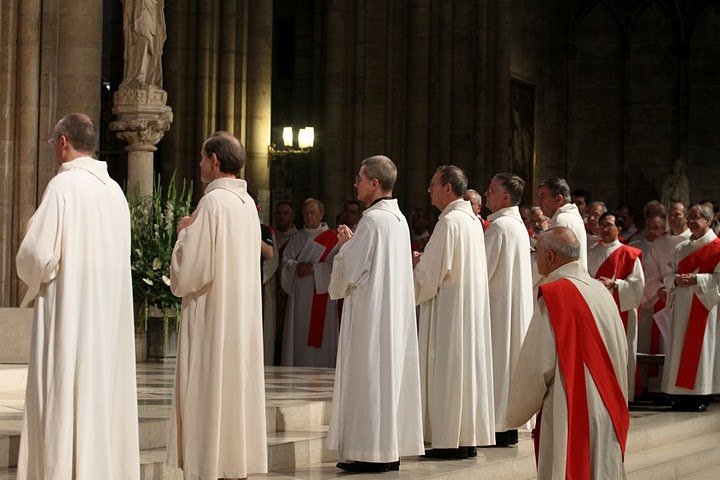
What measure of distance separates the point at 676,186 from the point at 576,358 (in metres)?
18.3

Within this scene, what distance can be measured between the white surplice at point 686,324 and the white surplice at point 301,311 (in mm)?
3441

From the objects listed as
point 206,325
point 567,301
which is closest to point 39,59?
point 206,325

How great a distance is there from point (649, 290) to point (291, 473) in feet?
22.1

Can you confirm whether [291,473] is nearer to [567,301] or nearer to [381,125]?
[567,301]

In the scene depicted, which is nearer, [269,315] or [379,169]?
[379,169]

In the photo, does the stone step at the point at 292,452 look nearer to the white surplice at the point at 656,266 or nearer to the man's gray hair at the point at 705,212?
the man's gray hair at the point at 705,212

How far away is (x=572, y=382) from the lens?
661cm

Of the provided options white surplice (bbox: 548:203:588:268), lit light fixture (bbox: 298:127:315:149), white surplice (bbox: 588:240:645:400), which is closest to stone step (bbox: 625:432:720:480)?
white surplice (bbox: 588:240:645:400)

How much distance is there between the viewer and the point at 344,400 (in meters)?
8.25

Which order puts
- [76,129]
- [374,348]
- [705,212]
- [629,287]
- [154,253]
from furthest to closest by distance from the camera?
[705,212], [629,287], [154,253], [374,348], [76,129]

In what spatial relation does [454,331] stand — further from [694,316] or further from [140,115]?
[694,316]

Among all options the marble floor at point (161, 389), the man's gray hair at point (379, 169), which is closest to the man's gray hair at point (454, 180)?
the man's gray hair at point (379, 169)

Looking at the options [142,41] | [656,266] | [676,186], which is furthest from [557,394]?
[676,186]

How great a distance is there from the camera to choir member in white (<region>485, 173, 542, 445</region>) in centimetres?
979
